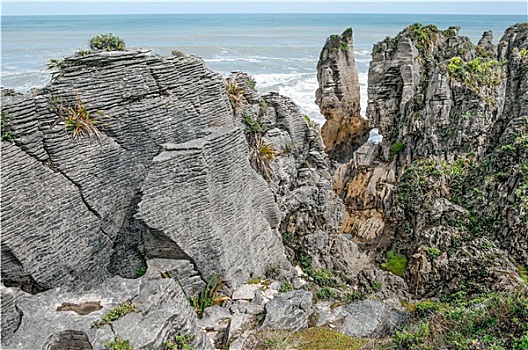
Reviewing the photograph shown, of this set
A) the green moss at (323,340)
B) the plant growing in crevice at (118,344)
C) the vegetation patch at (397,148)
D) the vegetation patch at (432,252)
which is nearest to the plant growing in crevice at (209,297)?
the green moss at (323,340)

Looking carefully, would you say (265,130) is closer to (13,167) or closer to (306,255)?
(306,255)

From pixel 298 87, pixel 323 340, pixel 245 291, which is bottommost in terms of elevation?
pixel 298 87

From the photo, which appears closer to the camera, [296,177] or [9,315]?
[9,315]

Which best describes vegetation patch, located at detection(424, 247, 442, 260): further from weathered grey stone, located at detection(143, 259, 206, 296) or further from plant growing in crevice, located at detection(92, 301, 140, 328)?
plant growing in crevice, located at detection(92, 301, 140, 328)

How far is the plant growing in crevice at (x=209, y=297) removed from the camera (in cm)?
1156

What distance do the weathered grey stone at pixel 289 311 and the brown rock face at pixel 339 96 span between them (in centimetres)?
2432

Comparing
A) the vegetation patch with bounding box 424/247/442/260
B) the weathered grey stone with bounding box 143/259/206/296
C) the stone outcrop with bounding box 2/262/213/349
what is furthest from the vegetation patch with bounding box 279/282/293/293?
the vegetation patch with bounding box 424/247/442/260

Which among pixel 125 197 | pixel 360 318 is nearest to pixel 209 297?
pixel 125 197

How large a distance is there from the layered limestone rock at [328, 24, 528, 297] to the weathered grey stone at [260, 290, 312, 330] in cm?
629

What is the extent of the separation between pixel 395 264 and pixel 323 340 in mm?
8853

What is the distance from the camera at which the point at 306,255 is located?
631 inches

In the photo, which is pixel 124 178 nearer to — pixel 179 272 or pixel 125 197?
pixel 125 197

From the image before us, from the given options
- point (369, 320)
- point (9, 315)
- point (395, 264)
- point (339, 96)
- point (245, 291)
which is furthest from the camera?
point (339, 96)

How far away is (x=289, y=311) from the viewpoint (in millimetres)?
11031
